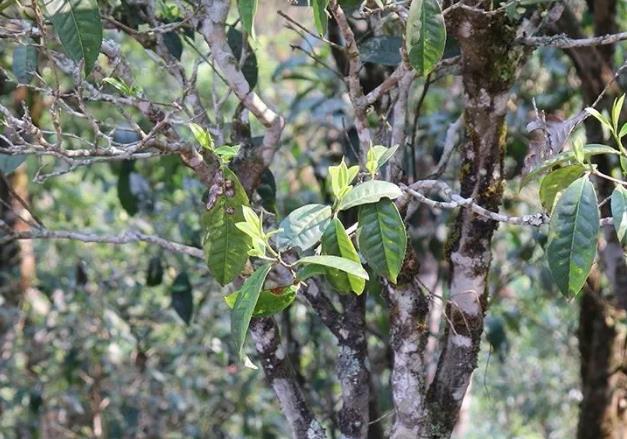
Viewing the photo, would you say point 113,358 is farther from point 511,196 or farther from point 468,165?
point 468,165

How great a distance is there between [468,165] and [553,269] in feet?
1.37

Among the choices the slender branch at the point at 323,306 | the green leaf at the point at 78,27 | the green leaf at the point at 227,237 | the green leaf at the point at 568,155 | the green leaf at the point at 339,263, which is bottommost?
the slender branch at the point at 323,306

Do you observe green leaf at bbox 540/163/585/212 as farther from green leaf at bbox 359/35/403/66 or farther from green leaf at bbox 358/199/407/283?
green leaf at bbox 359/35/403/66

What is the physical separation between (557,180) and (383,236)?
20 centimetres

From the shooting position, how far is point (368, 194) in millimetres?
996

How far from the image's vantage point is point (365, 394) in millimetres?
1407

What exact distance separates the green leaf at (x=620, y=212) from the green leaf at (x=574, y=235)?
2 cm

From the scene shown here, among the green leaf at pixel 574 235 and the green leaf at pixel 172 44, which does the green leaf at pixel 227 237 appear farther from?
the green leaf at pixel 172 44

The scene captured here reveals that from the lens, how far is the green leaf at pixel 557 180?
1003mm

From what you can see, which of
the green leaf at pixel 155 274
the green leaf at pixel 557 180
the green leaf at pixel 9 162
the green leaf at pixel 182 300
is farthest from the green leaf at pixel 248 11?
the green leaf at pixel 155 274

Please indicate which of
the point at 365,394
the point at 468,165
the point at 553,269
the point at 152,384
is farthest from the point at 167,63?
the point at 152,384

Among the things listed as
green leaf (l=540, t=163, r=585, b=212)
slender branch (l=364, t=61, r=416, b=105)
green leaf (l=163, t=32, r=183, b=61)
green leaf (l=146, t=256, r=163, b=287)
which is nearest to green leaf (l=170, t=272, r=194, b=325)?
green leaf (l=146, t=256, r=163, b=287)

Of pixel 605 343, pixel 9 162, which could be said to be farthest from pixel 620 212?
pixel 605 343

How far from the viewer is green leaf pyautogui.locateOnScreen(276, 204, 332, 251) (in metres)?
0.98
